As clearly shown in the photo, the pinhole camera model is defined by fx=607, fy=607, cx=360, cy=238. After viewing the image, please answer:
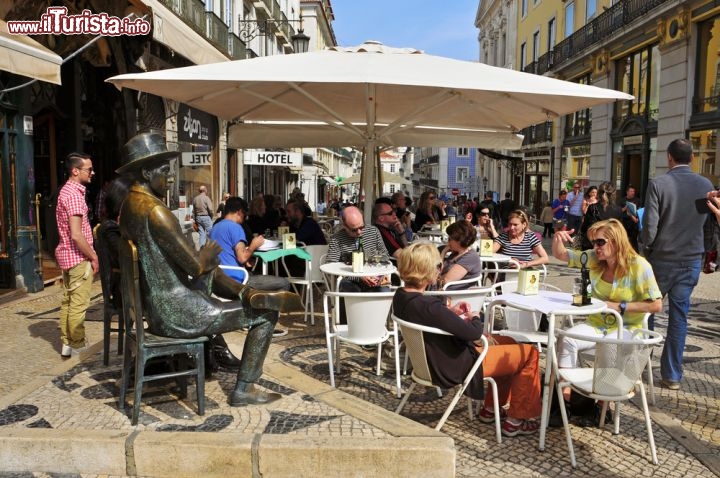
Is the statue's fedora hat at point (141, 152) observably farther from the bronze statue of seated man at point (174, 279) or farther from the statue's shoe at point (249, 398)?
the statue's shoe at point (249, 398)

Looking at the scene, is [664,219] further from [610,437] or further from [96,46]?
[96,46]

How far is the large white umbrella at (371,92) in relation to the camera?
4.59 metres

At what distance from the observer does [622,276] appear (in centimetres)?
407

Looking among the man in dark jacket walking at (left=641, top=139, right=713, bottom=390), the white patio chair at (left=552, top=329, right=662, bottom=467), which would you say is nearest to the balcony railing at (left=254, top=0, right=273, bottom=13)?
the man in dark jacket walking at (left=641, top=139, right=713, bottom=390)

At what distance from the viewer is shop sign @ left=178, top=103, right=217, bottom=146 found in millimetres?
15469

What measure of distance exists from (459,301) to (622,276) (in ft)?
3.59

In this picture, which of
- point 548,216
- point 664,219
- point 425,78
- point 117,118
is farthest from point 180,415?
point 548,216

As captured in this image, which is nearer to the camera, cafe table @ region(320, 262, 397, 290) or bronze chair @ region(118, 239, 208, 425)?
bronze chair @ region(118, 239, 208, 425)

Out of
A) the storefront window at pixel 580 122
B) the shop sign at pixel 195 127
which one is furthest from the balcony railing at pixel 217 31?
the storefront window at pixel 580 122

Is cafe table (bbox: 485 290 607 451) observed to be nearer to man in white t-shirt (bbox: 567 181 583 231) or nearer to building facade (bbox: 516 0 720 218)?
building facade (bbox: 516 0 720 218)

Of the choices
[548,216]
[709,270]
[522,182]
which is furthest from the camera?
[522,182]

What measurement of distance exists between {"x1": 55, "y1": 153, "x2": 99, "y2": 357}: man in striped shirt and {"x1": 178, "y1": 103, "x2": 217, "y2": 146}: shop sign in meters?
10.2

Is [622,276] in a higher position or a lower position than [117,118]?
lower

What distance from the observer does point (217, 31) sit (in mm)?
17484
